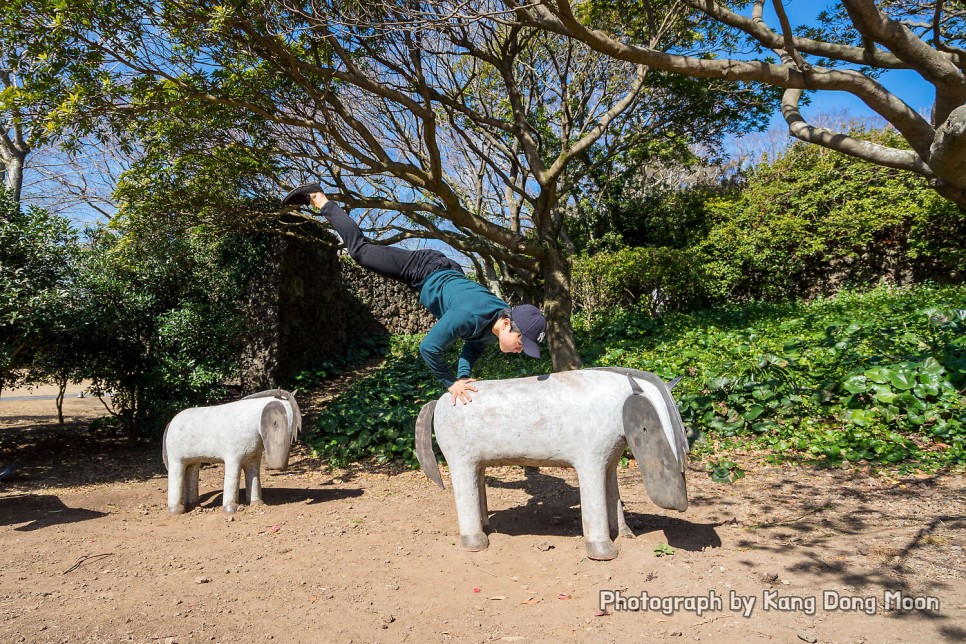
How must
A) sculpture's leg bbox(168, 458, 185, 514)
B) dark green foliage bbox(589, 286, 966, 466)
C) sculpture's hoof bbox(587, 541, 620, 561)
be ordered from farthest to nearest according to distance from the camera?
1. sculpture's leg bbox(168, 458, 185, 514)
2. dark green foliage bbox(589, 286, 966, 466)
3. sculpture's hoof bbox(587, 541, 620, 561)

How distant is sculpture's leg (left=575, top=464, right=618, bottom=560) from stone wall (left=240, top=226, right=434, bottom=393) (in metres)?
7.57

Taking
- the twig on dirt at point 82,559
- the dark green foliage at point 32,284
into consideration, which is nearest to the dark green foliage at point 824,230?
the dark green foliage at point 32,284

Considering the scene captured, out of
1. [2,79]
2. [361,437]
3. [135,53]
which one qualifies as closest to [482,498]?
[361,437]

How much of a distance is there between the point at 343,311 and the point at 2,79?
30.4 feet

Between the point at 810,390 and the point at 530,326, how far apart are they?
4.07 meters

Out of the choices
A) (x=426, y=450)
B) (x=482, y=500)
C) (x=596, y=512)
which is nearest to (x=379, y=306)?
(x=426, y=450)

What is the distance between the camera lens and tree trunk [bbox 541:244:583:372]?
29.3 feet

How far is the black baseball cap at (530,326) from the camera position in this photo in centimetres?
379

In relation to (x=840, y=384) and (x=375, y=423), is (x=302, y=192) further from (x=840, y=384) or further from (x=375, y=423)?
(x=840, y=384)

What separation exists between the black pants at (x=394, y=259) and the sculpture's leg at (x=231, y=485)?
2.44 meters

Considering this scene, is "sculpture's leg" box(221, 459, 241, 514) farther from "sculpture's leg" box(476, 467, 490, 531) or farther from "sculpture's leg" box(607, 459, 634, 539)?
"sculpture's leg" box(607, 459, 634, 539)

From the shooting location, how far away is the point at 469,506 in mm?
4055

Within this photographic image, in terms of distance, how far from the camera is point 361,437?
24.8 feet

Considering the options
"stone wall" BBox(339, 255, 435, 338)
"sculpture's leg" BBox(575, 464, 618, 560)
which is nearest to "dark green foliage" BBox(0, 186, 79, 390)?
"sculpture's leg" BBox(575, 464, 618, 560)
